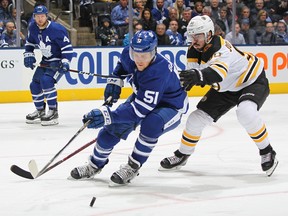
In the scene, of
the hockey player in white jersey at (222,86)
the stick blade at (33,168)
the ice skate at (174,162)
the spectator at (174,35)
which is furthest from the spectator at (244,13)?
the stick blade at (33,168)

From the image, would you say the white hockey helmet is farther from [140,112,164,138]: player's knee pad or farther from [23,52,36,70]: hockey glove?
[23,52,36,70]: hockey glove

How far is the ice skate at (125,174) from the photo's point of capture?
4.32 metres

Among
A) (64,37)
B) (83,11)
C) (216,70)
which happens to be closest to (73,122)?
Result: (64,37)

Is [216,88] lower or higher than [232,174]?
higher

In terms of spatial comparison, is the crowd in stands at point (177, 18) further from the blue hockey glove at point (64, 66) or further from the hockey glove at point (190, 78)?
the hockey glove at point (190, 78)

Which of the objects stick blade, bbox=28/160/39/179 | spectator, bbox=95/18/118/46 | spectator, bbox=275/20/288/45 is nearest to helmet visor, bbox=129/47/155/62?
stick blade, bbox=28/160/39/179

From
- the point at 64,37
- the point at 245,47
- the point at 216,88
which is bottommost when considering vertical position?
the point at 245,47

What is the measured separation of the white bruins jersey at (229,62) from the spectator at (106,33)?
4.84 metres

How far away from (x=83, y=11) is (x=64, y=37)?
254cm

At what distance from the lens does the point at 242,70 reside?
4730mm

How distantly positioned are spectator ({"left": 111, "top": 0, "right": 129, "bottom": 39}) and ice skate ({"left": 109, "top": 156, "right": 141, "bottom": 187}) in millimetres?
5404

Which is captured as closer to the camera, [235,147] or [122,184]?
[122,184]

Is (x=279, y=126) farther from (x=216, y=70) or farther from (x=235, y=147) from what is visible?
(x=216, y=70)

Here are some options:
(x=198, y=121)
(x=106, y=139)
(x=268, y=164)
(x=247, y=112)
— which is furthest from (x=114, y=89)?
(x=268, y=164)
